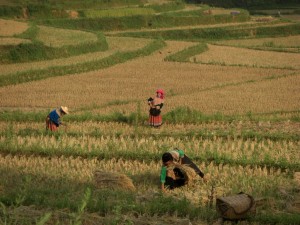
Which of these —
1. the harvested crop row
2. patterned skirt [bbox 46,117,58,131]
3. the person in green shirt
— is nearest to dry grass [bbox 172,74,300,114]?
patterned skirt [bbox 46,117,58,131]

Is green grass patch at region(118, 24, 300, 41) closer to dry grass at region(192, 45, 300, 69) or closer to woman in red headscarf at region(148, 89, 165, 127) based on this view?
dry grass at region(192, 45, 300, 69)

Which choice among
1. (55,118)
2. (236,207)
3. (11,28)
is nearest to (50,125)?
(55,118)

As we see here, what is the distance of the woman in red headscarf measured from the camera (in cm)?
1430

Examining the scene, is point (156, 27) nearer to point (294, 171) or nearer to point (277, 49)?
point (277, 49)

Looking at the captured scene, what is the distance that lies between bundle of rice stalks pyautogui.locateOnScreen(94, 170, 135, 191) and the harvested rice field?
0.6 inches

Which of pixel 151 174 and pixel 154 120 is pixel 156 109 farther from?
pixel 151 174

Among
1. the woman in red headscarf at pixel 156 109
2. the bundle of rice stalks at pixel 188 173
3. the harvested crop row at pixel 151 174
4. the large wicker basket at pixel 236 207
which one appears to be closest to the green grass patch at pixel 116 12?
the woman in red headscarf at pixel 156 109

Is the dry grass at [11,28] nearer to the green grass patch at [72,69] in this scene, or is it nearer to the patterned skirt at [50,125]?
the green grass patch at [72,69]

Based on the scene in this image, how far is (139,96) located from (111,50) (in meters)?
10.6

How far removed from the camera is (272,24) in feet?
156

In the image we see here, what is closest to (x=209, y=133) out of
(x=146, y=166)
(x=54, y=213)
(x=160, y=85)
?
(x=146, y=166)

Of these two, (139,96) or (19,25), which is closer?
(139,96)

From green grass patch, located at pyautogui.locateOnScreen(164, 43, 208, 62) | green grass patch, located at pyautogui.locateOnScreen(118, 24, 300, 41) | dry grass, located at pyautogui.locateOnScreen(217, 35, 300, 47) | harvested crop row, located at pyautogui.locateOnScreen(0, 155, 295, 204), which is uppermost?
green grass patch, located at pyautogui.locateOnScreen(118, 24, 300, 41)

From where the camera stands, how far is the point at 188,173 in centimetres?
895
